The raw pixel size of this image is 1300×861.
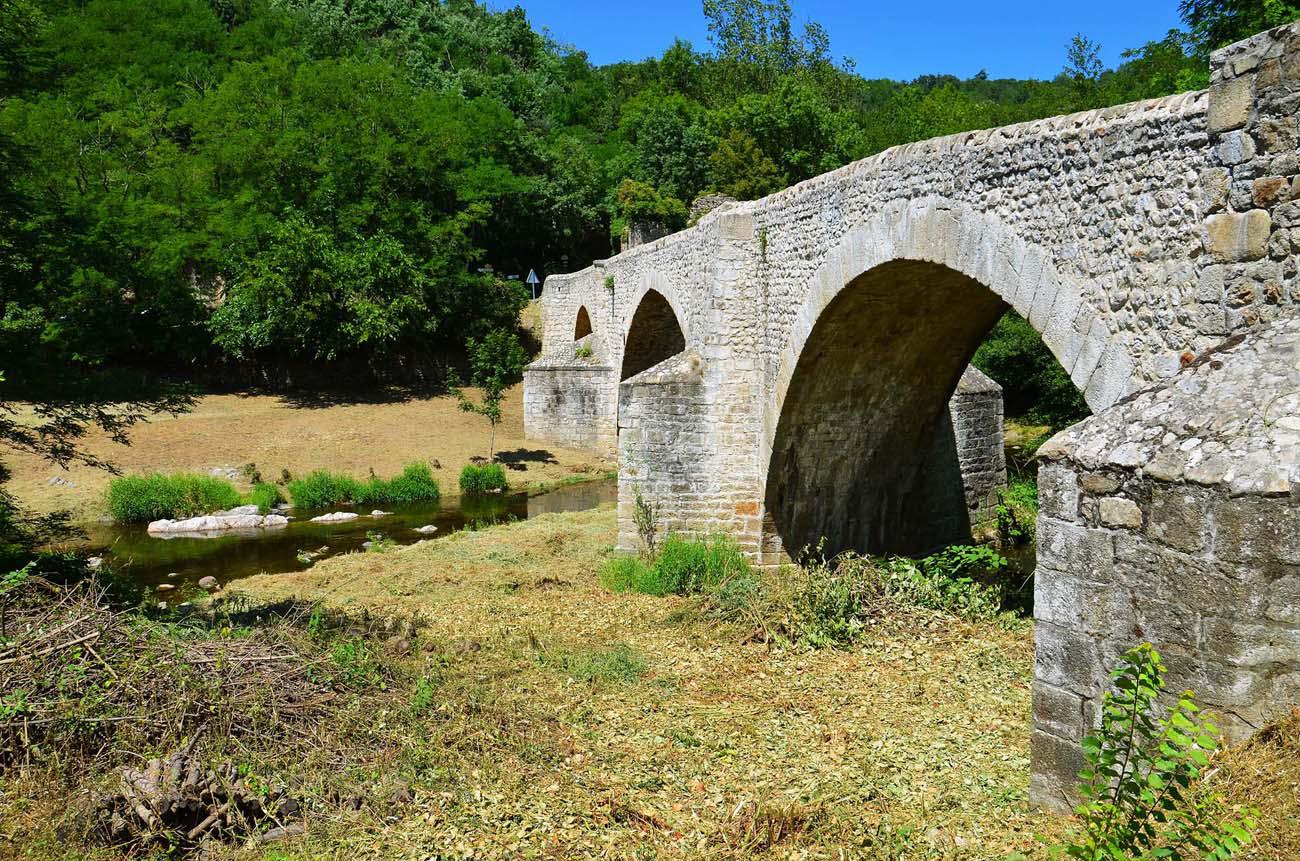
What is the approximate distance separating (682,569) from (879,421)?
2955 mm

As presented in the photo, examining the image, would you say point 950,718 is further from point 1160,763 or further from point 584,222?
point 584,222

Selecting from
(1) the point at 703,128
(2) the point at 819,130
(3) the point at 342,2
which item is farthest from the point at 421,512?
(3) the point at 342,2

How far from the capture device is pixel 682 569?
9.65 metres

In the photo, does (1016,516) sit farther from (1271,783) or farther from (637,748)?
(1271,783)

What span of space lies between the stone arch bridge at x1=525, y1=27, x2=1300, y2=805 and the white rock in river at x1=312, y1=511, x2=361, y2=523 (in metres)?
7.81

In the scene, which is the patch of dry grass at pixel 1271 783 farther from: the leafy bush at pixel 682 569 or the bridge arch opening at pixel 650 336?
the bridge arch opening at pixel 650 336

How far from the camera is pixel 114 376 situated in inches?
261

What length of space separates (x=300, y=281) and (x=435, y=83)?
62.7ft

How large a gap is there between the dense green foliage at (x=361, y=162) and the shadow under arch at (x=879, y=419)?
7.76 m

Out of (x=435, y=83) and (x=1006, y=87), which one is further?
(x=1006, y=87)

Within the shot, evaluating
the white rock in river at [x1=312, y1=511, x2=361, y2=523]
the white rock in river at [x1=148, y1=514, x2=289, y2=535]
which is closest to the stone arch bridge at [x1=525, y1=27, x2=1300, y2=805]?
the white rock in river at [x1=312, y1=511, x2=361, y2=523]

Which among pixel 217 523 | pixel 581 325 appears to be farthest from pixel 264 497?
pixel 581 325

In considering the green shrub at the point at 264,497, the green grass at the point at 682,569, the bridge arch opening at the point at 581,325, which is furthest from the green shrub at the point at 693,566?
the bridge arch opening at the point at 581,325

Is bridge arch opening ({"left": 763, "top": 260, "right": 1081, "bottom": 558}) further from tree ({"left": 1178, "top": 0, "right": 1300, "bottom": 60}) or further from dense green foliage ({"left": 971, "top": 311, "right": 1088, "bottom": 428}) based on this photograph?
dense green foliage ({"left": 971, "top": 311, "right": 1088, "bottom": 428})
